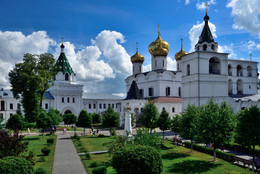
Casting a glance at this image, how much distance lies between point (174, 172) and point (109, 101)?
48.4 m

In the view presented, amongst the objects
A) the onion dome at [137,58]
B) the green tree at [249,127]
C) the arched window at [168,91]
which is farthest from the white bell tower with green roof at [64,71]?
the green tree at [249,127]

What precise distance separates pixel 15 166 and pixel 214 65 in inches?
1369

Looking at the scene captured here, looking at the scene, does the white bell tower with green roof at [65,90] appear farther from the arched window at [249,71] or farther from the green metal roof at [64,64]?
the arched window at [249,71]

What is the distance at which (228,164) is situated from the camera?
1644 centimetres

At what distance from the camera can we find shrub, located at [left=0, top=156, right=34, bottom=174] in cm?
878

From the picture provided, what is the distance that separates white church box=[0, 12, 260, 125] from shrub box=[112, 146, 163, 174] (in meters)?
17.0

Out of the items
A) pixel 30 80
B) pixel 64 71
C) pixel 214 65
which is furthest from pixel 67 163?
pixel 64 71

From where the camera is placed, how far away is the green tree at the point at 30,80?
117 feet

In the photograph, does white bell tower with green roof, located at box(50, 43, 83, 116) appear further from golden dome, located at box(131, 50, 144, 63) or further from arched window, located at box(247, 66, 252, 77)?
arched window, located at box(247, 66, 252, 77)

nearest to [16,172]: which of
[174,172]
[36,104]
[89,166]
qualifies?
[89,166]

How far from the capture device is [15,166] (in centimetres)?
902

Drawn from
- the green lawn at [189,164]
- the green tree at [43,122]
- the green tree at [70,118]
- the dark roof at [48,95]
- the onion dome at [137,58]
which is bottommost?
the green lawn at [189,164]

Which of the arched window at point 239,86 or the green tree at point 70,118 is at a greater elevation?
the arched window at point 239,86

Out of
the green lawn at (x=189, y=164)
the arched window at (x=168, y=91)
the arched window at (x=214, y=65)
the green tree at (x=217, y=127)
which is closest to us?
the green lawn at (x=189, y=164)
